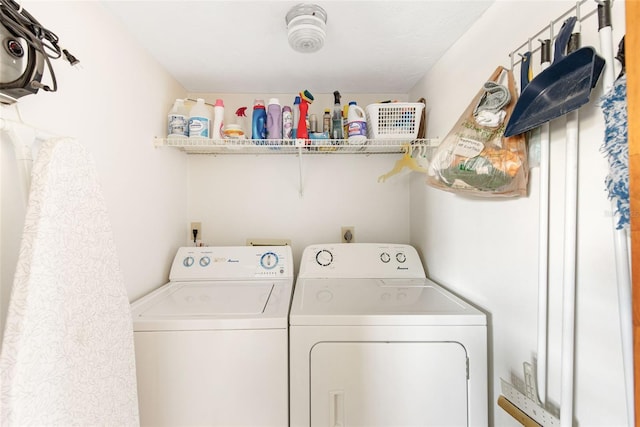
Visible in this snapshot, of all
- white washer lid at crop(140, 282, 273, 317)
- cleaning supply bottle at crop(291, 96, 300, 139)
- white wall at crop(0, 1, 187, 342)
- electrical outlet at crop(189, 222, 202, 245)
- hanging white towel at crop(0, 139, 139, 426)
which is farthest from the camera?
electrical outlet at crop(189, 222, 202, 245)

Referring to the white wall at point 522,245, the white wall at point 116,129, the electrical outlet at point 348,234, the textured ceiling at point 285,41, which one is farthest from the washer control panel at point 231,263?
the textured ceiling at point 285,41

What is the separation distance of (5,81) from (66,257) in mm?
471

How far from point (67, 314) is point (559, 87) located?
150 cm

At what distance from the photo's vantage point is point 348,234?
2.11 metres

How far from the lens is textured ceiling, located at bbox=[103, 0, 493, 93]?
1202 millimetres

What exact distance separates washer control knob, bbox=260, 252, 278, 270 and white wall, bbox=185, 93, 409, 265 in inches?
11.3

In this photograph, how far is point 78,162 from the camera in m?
0.83

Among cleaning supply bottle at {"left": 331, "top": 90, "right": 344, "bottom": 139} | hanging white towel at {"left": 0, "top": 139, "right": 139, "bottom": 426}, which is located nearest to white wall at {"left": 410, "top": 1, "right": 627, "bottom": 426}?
cleaning supply bottle at {"left": 331, "top": 90, "right": 344, "bottom": 139}

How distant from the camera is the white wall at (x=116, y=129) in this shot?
0.85 metres

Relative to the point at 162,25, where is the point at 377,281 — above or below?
below

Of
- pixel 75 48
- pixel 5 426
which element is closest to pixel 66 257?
pixel 5 426

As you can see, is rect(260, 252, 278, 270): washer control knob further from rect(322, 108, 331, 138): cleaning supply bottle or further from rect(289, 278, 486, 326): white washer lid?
rect(322, 108, 331, 138): cleaning supply bottle

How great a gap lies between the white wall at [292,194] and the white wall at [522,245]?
19.2 inches

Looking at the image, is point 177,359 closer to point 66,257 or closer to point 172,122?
point 66,257
